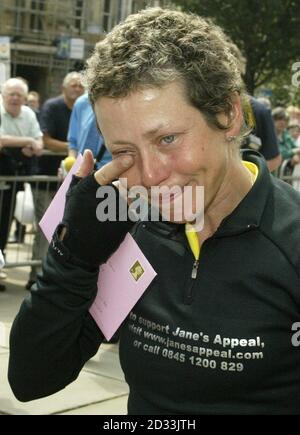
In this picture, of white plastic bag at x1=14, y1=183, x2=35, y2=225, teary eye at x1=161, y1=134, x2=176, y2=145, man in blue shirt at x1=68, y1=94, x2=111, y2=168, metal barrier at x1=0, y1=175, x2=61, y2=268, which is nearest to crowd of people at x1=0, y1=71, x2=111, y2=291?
metal barrier at x1=0, y1=175, x2=61, y2=268

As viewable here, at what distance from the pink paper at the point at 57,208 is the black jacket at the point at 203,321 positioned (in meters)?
0.14

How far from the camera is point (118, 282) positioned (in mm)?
2031

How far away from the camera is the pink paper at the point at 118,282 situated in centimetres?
197

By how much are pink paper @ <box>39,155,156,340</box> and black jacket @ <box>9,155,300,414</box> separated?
0.12 feet

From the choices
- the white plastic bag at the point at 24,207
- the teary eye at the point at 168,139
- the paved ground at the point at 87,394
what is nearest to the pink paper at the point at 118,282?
the teary eye at the point at 168,139

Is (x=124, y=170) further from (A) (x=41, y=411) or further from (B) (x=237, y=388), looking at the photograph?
(A) (x=41, y=411)

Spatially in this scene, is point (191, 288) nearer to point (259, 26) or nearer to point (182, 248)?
point (182, 248)

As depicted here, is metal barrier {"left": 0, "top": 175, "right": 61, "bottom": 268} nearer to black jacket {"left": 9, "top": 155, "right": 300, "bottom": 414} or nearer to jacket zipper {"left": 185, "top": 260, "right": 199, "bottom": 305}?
black jacket {"left": 9, "top": 155, "right": 300, "bottom": 414}

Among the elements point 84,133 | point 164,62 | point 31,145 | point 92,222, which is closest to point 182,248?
point 92,222

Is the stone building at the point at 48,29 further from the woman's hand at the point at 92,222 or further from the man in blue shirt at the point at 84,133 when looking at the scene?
the woman's hand at the point at 92,222

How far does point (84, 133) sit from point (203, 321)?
4.43 metres

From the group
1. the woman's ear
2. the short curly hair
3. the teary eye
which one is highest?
the short curly hair

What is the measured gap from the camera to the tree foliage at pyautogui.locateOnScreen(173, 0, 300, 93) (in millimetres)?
19625
